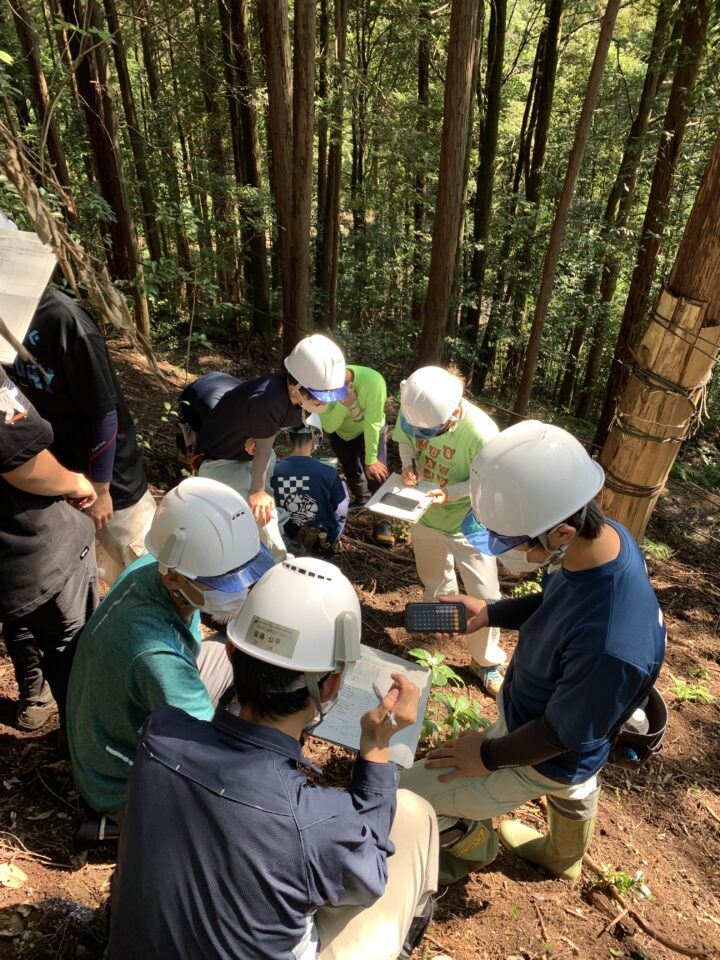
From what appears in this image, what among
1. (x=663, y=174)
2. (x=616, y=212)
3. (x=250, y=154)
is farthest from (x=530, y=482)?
(x=616, y=212)

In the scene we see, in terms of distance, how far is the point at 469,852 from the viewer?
8.57ft

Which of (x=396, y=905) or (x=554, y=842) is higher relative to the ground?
(x=396, y=905)

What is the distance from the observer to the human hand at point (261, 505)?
3.98 metres

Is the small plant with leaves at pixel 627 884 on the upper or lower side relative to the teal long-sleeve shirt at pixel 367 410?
lower

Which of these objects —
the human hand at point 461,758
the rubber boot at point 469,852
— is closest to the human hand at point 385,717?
the human hand at point 461,758

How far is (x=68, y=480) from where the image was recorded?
259 centimetres

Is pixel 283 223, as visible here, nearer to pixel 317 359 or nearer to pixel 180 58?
pixel 317 359

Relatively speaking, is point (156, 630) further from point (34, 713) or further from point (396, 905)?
point (34, 713)

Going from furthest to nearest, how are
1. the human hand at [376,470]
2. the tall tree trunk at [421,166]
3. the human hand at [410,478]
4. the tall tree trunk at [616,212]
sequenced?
the tall tree trunk at [421,166] → the tall tree trunk at [616,212] → the human hand at [376,470] → the human hand at [410,478]

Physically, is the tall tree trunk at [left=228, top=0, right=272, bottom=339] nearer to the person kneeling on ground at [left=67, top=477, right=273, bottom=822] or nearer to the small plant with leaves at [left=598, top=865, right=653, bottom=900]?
the person kneeling on ground at [left=67, top=477, right=273, bottom=822]

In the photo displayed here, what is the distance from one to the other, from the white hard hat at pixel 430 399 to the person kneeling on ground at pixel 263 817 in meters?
1.95

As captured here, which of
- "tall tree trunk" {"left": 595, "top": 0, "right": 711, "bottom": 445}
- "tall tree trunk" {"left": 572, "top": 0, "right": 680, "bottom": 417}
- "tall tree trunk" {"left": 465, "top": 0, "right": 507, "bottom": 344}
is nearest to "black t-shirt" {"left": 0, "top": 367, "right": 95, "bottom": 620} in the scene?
"tall tree trunk" {"left": 595, "top": 0, "right": 711, "bottom": 445}

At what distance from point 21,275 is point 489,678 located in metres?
3.43

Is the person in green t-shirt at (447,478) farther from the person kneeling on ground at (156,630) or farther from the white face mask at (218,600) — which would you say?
the white face mask at (218,600)
